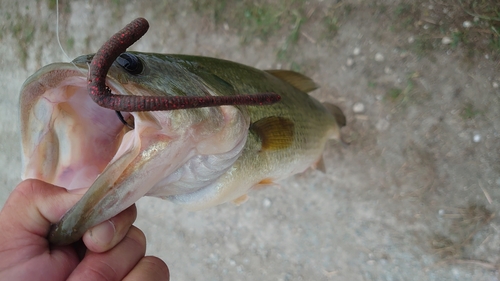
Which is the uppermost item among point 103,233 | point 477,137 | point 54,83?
point 54,83

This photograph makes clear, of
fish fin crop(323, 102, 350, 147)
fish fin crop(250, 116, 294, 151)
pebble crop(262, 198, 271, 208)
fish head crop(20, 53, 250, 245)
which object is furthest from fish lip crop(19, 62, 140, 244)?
pebble crop(262, 198, 271, 208)

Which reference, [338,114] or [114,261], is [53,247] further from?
[338,114]

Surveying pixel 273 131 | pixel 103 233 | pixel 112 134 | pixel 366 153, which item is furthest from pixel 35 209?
pixel 366 153

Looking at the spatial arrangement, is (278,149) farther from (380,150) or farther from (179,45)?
(179,45)

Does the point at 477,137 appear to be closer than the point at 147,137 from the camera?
No

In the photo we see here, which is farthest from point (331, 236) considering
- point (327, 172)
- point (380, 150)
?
point (380, 150)

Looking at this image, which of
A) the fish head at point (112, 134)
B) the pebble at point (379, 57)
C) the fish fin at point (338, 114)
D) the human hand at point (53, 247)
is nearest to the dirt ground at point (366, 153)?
the pebble at point (379, 57)

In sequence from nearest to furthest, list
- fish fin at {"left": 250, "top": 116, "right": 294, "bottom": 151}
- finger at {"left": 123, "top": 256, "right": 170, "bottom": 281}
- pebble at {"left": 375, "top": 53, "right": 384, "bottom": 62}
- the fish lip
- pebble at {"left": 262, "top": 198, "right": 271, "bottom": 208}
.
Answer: the fish lip → finger at {"left": 123, "top": 256, "right": 170, "bottom": 281} → fish fin at {"left": 250, "top": 116, "right": 294, "bottom": 151} → pebble at {"left": 375, "top": 53, "right": 384, "bottom": 62} → pebble at {"left": 262, "top": 198, "right": 271, "bottom": 208}

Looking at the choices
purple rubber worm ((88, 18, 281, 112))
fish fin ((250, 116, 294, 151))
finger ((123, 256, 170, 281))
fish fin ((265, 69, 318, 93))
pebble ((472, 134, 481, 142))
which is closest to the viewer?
purple rubber worm ((88, 18, 281, 112))

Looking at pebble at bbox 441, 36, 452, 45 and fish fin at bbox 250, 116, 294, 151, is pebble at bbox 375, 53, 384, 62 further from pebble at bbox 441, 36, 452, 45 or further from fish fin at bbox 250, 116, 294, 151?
fish fin at bbox 250, 116, 294, 151

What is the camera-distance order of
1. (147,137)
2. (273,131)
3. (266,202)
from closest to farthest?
(147,137) → (273,131) → (266,202)
